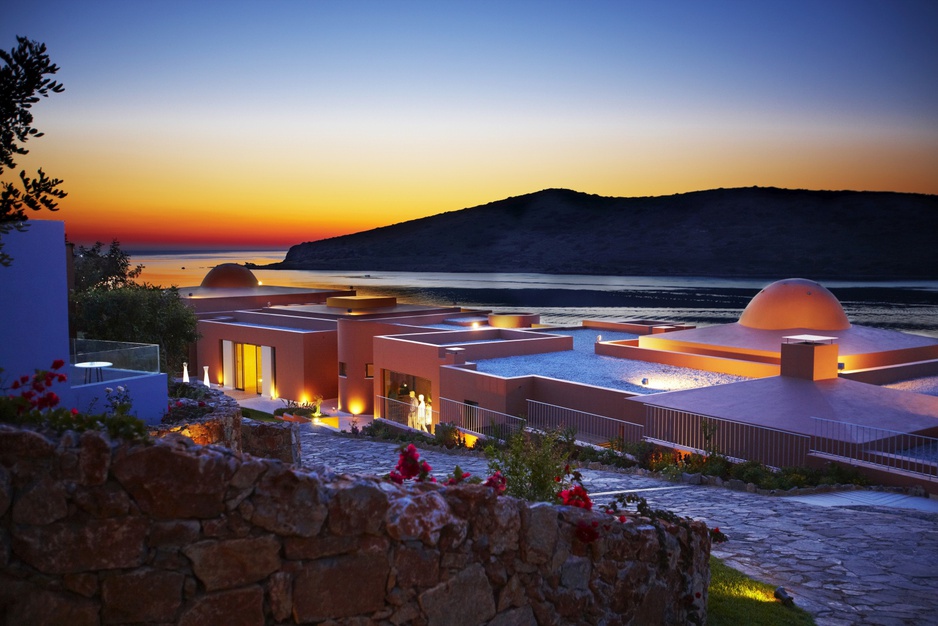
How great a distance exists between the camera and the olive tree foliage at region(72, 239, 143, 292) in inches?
1772

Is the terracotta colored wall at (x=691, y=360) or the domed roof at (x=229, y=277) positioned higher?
the domed roof at (x=229, y=277)

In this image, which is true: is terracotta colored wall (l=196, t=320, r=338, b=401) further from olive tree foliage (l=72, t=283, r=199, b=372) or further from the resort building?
olive tree foliage (l=72, t=283, r=199, b=372)

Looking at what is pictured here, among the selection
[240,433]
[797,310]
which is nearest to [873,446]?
[240,433]

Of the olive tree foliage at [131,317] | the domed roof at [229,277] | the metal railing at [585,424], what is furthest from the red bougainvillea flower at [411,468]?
the domed roof at [229,277]

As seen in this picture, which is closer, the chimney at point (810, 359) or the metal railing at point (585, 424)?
the chimney at point (810, 359)

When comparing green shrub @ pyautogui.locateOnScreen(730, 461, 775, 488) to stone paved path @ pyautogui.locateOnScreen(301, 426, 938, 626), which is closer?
stone paved path @ pyautogui.locateOnScreen(301, 426, 938, 626)

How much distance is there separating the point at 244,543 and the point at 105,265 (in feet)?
161

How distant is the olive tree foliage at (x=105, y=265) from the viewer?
1772 inches

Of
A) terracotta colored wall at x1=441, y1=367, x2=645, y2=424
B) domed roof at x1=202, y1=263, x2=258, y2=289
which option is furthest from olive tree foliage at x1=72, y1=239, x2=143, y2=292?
terracotta colored wall at x1=441, y1=367, x2=645, y2=424

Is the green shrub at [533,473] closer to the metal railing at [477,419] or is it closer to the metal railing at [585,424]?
the metal railing at [585,424]

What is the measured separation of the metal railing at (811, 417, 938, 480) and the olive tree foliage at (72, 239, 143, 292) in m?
39.6

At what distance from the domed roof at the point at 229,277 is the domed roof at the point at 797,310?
1346 inches

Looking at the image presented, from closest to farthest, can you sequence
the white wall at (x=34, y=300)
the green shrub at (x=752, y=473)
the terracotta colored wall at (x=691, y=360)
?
the white wall at (x=34, y=300) < the green shrub at (x=752, y=473) < the terracotta colored wall at (x=691, y=360)

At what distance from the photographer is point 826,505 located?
1192 centimetres
